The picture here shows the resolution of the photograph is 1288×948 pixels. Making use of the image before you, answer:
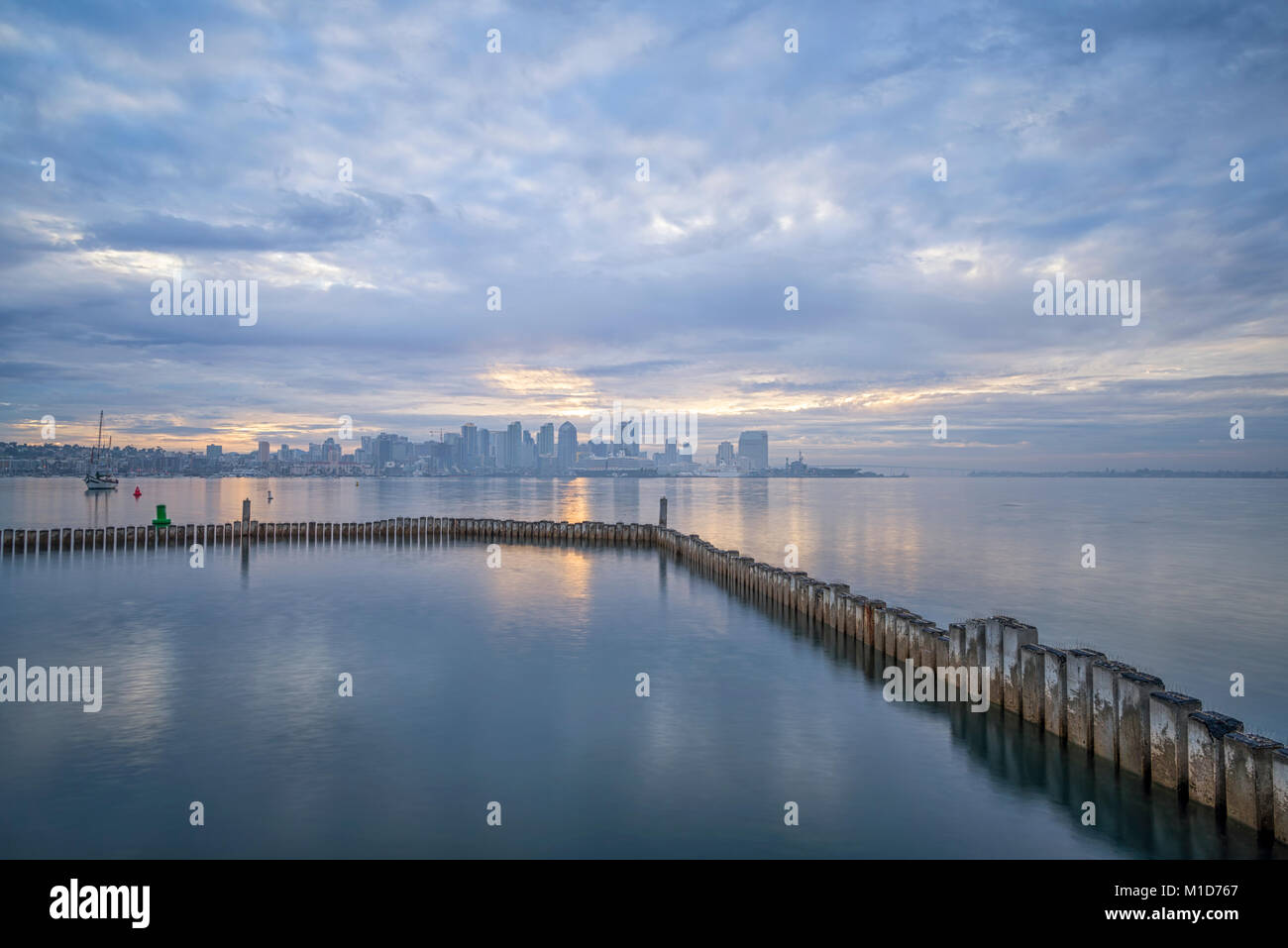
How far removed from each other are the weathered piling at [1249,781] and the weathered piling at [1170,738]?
574mm

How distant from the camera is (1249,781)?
8.59 meters

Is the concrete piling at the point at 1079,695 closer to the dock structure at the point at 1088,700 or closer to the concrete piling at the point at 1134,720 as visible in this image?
the dock structure at the point at 1088,700

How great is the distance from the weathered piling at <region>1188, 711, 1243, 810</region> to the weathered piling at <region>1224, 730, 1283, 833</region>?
8 cm

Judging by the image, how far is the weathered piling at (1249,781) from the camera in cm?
843

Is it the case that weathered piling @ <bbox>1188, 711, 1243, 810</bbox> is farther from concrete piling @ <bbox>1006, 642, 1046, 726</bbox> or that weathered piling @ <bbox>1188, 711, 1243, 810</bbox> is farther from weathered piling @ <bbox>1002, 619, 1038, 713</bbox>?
weathered piling @ <bbox>1002, 619, 1038, 713</bbox>

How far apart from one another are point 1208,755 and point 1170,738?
1.98ft

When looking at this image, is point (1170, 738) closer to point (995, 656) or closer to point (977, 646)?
point (995, 656)

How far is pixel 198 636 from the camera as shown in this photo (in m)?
19.7

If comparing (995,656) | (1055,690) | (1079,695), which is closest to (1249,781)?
(1079,695)

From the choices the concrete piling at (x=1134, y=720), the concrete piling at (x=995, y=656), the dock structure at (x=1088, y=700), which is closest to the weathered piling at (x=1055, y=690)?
the dock structure at (x=1088, y=700)
